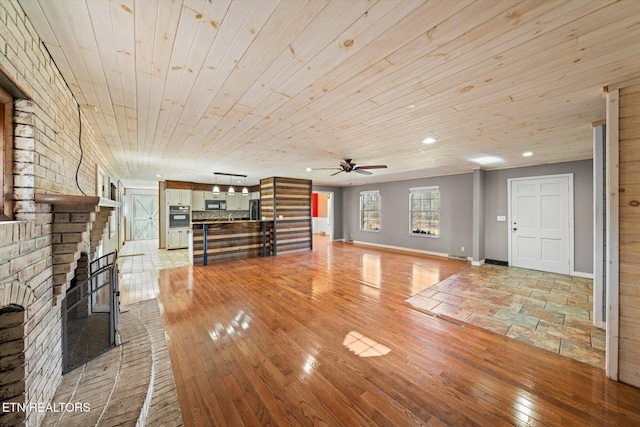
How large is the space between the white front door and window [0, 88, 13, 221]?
797cm

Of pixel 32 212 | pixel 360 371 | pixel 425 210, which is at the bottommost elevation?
pixel 360 371

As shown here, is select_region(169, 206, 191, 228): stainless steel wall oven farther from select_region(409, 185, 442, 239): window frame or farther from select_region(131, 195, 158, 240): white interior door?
select_region(409, 185, 442, 239): window frame

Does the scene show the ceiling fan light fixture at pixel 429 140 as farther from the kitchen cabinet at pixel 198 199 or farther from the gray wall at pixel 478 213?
the kitchen cabinet at pixel 198 199

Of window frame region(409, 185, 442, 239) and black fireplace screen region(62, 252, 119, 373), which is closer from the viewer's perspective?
black fireplace screen region(62, 252, 119, 373)

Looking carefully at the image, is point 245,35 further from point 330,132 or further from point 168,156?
point 168,156

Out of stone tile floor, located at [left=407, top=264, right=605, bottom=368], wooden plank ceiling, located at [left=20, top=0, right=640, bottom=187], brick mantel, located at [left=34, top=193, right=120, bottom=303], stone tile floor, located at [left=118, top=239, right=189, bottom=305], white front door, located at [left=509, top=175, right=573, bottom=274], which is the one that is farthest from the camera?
white front door, located at [left=509, top=175, right=573, bottom=274]

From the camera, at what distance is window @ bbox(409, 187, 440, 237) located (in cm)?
749

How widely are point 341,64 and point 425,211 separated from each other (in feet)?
22.8

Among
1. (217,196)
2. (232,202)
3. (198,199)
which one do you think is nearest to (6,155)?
(198,199)

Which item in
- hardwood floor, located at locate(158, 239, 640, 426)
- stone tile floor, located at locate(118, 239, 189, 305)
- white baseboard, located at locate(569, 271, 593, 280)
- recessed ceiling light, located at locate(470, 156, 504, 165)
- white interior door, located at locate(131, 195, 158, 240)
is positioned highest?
recessed ceiling light, located at locate(470, 156, 504, 165)

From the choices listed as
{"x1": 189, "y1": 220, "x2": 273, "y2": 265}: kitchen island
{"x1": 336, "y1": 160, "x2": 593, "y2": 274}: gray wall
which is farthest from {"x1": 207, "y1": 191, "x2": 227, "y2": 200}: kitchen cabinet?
{"x1": 336, "y1": 160, "x2": 593, "y2": 274}: gray wall

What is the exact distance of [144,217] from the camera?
36.9 feet

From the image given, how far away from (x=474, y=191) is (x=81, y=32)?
740 cm

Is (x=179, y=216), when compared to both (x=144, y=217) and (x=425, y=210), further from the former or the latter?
(x=425, y=210)
